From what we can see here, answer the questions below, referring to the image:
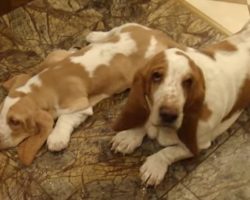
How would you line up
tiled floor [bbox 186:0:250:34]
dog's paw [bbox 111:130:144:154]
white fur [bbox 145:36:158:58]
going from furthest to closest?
tiled floor [bbox 186:0:250:34] → white fur [bbox 145:36:158:58] → dog's paw [bbox 111:130:144:154]

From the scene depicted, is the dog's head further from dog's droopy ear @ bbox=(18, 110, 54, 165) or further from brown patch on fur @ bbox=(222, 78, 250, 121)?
dog's droopy ear @ bbox=(18, 110, 54, 165)

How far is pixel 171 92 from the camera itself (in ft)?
6.26

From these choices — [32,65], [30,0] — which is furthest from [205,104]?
[30,0]

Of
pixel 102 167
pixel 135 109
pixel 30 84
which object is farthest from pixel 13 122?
pixel 135 109

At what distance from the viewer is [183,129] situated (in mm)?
2080

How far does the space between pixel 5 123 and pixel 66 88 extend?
0.95ft

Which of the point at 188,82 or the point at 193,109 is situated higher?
the point at 188,82

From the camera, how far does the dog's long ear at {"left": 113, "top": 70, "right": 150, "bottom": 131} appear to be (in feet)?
6.64

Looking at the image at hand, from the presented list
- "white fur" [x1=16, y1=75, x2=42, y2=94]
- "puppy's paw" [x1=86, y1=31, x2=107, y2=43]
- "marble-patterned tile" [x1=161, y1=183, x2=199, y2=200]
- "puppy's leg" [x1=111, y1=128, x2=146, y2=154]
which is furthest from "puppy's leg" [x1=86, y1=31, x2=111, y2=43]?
"marble-patterned tile" [x1=161, y1=183, x2=199, y2=200]

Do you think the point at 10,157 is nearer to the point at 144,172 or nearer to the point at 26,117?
the point at 26,117

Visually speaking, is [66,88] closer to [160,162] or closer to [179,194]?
[160,162]

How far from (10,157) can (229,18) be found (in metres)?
1.40

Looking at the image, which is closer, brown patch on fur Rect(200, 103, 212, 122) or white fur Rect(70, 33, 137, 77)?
brown patch on fur Rect(200, 103, 212, 122)

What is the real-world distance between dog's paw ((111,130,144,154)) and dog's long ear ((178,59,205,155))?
8.9 inches
